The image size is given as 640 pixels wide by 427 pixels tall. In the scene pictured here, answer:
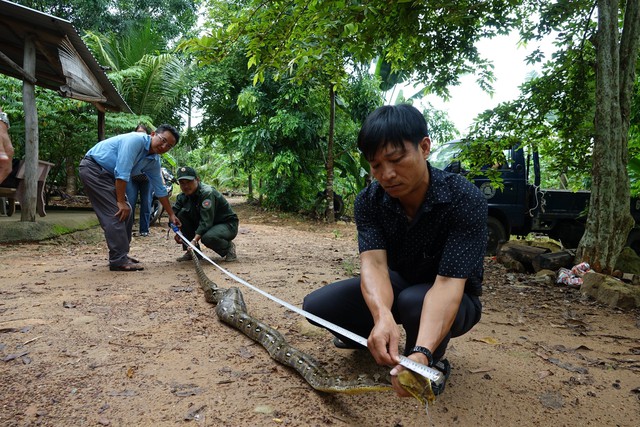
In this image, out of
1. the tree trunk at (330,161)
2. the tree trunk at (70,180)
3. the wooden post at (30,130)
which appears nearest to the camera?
the wooden post at (30,130)

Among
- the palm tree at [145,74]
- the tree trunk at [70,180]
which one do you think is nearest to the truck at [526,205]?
the palm tree at [145,74]

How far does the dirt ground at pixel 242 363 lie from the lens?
205 centimetres

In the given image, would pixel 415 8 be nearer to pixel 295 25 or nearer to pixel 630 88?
pixel 295 25

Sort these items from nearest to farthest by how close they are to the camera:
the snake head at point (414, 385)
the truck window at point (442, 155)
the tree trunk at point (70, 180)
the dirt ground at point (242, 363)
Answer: the snake head at point (414, 385) → the dirt ground at point (242, 363) → the truck window at point (442, 155) → the tree trunk at point (70, 180)

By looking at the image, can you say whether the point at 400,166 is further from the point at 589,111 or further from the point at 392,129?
the point at 589,111

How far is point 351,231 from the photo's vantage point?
38.6 feet

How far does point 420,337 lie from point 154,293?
3057 millimetres

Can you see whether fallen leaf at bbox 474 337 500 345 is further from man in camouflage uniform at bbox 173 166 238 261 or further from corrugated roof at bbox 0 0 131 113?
corrugated roof at bbox 0 0 131 113

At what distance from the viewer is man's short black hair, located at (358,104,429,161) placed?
1.86m

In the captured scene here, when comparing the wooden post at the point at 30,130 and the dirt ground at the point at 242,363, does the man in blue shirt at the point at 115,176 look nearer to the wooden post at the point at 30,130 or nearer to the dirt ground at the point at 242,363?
the dirt ground at the point at 242,363

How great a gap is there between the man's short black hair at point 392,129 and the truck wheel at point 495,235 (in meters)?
6.82

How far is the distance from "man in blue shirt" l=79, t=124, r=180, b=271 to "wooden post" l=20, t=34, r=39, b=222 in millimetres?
2209

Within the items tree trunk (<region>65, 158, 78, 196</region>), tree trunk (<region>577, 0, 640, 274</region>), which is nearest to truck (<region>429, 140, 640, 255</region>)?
tree trunk (<region>577, 0, 640, 274</region>)

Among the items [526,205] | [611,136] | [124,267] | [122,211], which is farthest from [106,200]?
[526,205]
